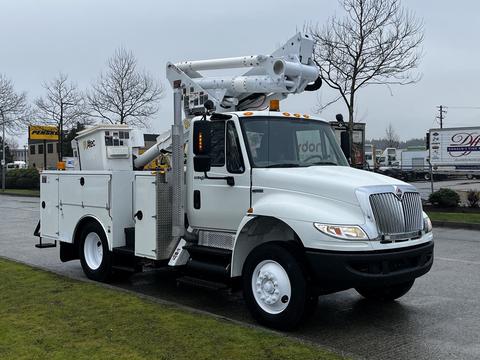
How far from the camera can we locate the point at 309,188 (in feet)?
19.6

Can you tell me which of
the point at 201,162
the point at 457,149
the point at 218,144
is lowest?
the point at 201,162

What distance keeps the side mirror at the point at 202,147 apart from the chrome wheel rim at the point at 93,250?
3.05m

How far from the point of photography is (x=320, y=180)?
5.93 meters

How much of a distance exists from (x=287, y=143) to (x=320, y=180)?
1.00 meters

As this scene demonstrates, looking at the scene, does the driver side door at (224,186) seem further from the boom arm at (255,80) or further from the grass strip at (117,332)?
the grass strip at (117,332)

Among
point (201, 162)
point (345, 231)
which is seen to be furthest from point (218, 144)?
point (345, 231)

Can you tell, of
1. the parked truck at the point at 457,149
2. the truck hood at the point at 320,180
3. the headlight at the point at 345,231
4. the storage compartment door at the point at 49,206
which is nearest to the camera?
the headlight at the point at 345,231

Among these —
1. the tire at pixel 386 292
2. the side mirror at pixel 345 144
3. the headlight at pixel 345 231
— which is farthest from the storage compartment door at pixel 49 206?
the headlight at pixel 345 231

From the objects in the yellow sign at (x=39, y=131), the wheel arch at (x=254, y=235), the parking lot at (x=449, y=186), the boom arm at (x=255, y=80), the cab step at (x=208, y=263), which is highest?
the yellow sign at (x=39, y=131)

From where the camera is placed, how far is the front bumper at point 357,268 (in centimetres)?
548

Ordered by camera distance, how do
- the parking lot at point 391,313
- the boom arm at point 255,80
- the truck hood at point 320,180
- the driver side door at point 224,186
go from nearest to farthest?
the parking lot at point 391,313, the truck hood at point 320,180, the driver side door at point 224,186, the boom arm at point 255,80

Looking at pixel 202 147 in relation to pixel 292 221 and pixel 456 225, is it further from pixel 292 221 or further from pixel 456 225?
pixel 456 225

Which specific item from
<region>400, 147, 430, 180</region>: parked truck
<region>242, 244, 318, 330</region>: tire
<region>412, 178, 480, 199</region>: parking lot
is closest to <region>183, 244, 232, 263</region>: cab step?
<region>242, 244, 318, 330</region>: tire

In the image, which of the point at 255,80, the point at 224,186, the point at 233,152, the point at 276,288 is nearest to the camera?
the point at 276,288
